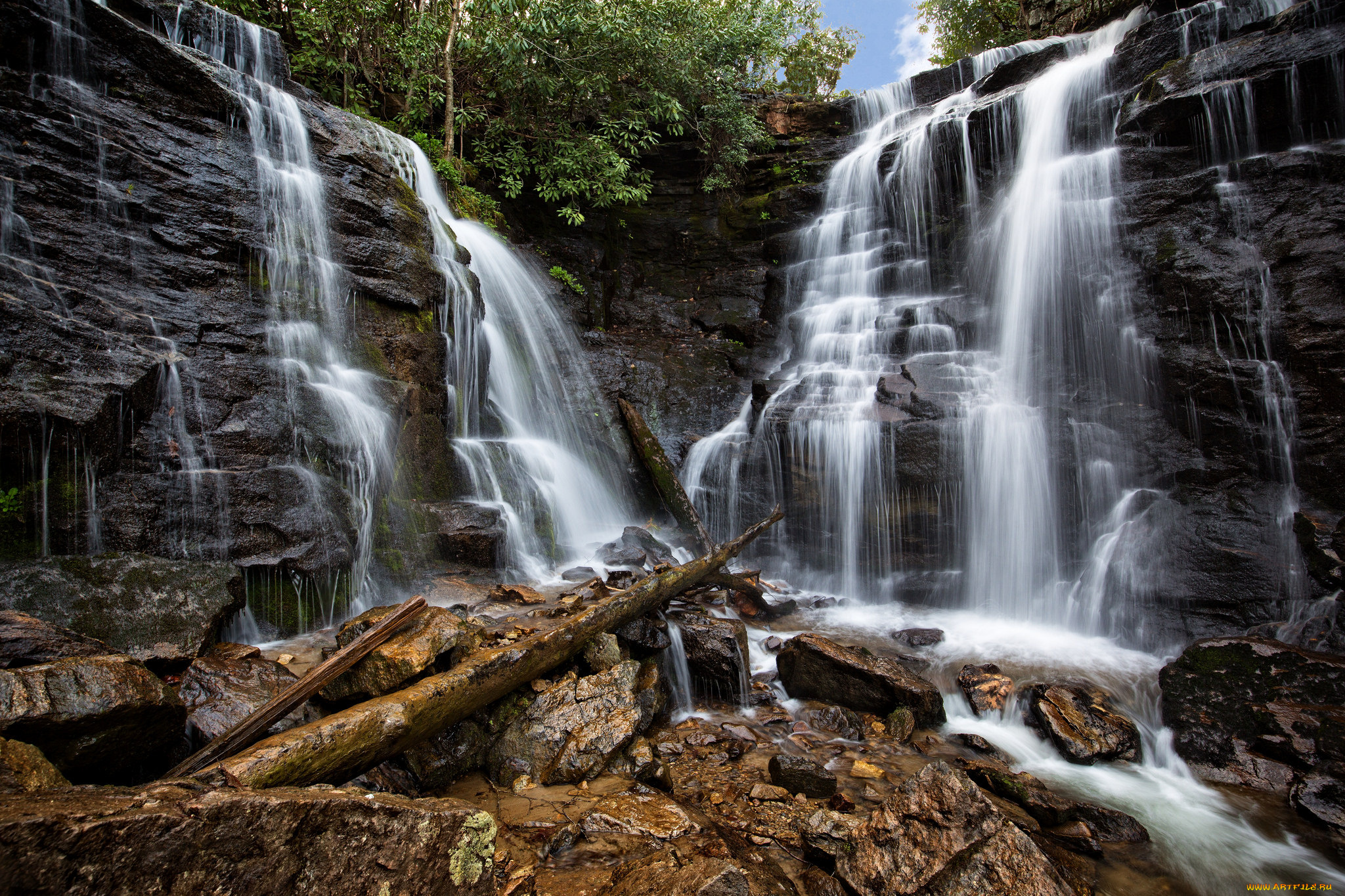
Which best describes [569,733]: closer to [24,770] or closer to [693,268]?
[24,770]

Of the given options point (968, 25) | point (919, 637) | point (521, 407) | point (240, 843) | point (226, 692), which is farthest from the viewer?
point (968, 25)

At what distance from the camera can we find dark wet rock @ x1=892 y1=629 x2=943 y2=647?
6.13 m

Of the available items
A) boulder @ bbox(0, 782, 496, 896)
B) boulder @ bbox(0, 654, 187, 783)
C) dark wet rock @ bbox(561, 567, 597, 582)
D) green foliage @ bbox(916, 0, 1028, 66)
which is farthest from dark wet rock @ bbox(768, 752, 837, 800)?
green foliage @ bbox(916, 0, 1028, 66)

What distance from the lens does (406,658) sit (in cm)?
318

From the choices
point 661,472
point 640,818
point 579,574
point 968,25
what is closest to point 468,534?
point 579,574

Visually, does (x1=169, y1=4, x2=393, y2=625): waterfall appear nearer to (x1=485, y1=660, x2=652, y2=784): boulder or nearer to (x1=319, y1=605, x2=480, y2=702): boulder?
(x1=319, y1=605, x2=480, y2=702): boulder

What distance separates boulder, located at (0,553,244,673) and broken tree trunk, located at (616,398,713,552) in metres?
5.35

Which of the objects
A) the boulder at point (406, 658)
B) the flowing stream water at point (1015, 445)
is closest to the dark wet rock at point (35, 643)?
the boulder at point (406, 658)

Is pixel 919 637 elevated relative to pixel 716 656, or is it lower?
lower

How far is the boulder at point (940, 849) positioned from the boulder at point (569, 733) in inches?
57.0

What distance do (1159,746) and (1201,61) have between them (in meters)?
9.57

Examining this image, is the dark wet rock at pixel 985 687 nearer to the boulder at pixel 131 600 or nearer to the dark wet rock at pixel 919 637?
the dark wet rock at pixel 919 637

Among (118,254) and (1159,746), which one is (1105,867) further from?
(118,254)

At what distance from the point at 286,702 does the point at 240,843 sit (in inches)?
40.9
